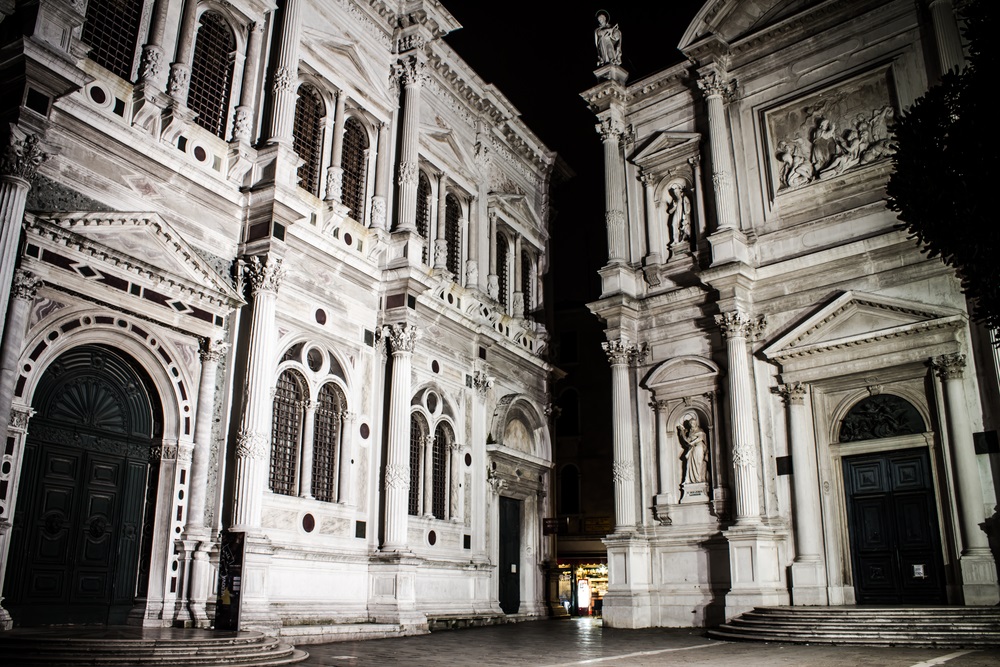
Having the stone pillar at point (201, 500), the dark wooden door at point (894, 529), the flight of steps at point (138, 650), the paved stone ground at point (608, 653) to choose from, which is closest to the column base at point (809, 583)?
the dark wooden door at point (894, 529)

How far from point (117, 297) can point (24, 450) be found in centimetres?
257

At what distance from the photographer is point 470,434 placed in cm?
2086

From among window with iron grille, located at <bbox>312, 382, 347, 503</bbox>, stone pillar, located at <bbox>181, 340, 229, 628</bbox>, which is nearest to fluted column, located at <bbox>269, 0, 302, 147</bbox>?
stone pillar, located at <bbox>181, 340, 229, 628</bbox>

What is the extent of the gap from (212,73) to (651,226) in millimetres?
11436

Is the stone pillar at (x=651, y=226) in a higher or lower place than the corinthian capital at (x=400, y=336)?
higher

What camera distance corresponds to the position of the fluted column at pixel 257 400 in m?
13.7

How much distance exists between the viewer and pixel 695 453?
19219mm

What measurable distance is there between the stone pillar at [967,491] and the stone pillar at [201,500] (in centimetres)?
1302

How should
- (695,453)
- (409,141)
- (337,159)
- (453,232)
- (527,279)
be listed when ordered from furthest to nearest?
(527,279), (453,232), (409,141), (695,453), (337,159)

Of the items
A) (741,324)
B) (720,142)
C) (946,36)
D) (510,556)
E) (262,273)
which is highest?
(946,36)

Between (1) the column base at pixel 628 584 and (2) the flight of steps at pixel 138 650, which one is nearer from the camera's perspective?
(2) the flight of steps at pixel 138 650

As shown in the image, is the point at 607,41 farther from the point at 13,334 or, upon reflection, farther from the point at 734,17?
the point at 13,334

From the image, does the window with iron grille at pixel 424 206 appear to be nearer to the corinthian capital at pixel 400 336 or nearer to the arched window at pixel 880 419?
the corinthian capital at pixel 400 336

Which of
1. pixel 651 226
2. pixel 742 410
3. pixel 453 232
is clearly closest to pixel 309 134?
pixel 453 232
